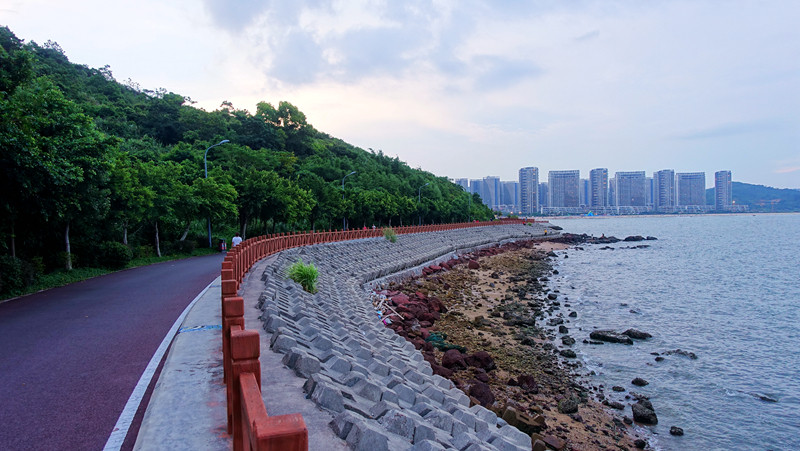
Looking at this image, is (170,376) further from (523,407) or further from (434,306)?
(434,306)

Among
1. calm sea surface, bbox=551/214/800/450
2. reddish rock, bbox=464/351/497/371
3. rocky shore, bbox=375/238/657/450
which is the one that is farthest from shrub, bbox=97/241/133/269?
calm sea surface, bbox=551/214/800/450

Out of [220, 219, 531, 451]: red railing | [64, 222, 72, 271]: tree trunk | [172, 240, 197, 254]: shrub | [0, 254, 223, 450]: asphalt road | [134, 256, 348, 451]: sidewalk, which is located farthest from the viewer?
[172, 240, 197, 254]: shrub

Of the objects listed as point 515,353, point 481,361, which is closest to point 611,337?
point 515,353

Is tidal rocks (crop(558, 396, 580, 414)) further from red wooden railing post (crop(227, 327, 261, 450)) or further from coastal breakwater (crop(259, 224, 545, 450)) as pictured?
red wooden railing post (crop(227, 327, 261, 450))

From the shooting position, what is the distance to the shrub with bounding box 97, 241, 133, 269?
69.5 ft

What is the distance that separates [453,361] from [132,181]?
67.0ft

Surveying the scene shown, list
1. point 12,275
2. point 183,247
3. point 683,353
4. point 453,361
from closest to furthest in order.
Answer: point 453,361, point 12,275, point 683,353, point 183,247

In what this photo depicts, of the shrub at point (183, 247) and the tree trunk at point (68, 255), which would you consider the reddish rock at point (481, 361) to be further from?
the shrub at point (183, 247)

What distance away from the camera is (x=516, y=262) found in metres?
42.5

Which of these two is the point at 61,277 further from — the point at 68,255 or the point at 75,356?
the point at 75,356

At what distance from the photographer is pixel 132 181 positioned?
24.4m

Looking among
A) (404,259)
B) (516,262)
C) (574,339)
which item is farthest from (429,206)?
(574,339)

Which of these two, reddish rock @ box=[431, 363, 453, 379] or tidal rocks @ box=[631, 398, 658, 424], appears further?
tidal rocks @ box=[631, 398, 658, 424]

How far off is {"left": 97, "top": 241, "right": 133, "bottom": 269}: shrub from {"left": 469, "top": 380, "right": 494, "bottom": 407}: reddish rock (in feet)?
59.4
